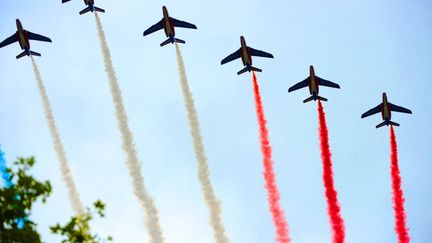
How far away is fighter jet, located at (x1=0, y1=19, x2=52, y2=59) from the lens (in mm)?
87062

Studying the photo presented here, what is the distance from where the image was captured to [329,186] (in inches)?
3297

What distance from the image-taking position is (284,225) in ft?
261

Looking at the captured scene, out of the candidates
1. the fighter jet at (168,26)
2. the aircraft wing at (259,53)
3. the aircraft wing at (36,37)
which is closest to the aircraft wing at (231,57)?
the aircraft wing at (259,53)

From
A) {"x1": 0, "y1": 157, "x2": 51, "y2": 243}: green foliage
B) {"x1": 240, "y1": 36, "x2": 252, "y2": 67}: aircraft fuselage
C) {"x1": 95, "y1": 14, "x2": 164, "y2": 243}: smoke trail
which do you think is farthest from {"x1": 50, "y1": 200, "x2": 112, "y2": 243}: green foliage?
{"x1": 240, "y1": 36, "x2": 252, "y2": 67}: aircraft fuselage

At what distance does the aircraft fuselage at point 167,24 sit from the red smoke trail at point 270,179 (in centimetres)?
1214

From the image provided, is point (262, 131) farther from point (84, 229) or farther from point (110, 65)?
point (84, 229)

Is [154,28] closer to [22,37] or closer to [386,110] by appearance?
[22,37]

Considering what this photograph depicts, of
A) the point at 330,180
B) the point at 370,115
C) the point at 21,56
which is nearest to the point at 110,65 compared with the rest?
the point at 21,56

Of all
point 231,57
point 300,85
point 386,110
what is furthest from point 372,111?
point 231,57

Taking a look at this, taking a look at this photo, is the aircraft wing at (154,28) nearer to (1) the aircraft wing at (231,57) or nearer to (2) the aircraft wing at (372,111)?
(1) the aircraft wing at (231,57)

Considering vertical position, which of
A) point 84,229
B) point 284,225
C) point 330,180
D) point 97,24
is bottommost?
point 84,229

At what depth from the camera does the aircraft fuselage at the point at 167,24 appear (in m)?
86.5

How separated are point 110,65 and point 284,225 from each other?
1141 inches

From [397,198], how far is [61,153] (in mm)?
42777
